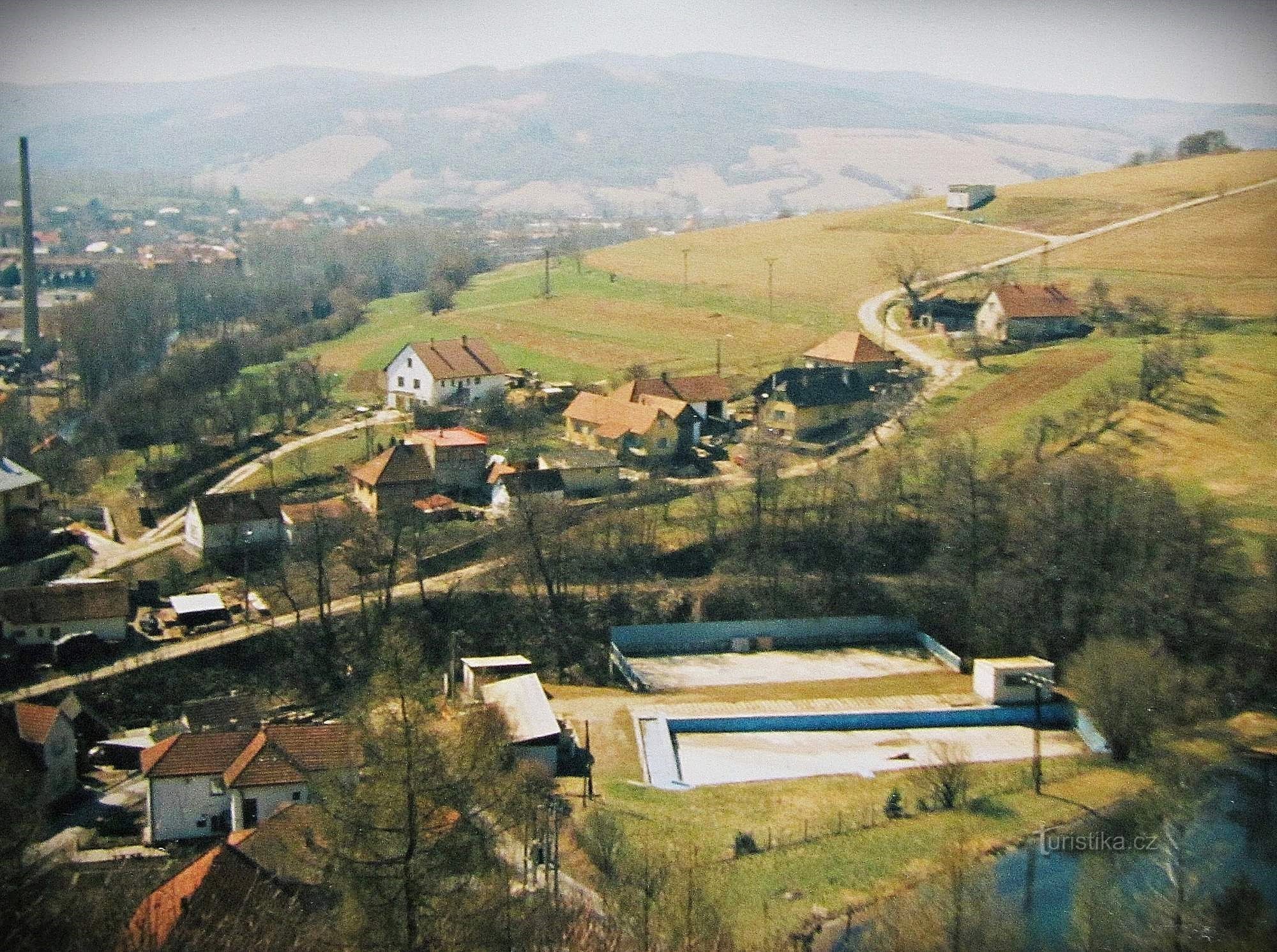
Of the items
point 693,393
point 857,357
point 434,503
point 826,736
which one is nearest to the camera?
point 826,736

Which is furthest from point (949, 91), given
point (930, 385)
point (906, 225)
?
point (930, 385)

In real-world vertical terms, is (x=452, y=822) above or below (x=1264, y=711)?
above

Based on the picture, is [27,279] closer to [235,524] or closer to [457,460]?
[235,524]

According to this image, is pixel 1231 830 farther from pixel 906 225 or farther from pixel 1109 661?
pixel 906 225

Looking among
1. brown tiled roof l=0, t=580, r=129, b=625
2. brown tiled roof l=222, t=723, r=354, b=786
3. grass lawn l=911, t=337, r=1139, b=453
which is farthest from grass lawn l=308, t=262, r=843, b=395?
brown tiled roof l=222, t=723, r=354, b=786

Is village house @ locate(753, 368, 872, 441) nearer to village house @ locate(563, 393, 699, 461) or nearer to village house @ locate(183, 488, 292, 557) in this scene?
village house @ locate(563, 393, 699, 461)

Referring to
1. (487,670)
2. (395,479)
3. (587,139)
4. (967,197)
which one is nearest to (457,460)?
(395,479)
